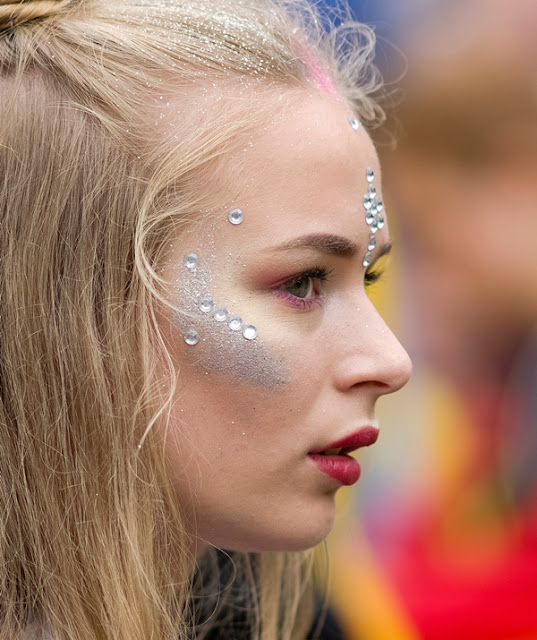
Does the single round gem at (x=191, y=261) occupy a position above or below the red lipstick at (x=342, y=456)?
above

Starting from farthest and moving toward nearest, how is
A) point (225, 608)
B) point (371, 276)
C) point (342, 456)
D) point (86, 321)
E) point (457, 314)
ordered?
1. point (457, 314)
2. point (225, 608)
3. point (371, 276)
4. point (342, 456)
5. point (86, 321)

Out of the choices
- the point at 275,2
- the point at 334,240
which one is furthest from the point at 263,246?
the point at 275,2

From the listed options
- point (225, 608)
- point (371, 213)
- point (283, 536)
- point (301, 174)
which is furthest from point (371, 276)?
point (225, 608)

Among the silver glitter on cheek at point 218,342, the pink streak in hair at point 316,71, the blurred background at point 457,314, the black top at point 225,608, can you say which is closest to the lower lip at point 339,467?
the silver glitter on cheek at point 218,342

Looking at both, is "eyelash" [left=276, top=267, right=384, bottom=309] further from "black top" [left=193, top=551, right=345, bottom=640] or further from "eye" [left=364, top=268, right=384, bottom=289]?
"black top" [left=193, top=551, right=345, bottom=640]

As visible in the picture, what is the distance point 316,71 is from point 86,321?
1.63 ft

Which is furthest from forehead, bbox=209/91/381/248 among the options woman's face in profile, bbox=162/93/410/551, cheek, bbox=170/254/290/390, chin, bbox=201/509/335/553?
chin, bbox=201/509/335/553

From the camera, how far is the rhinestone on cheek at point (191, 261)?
0.98 m

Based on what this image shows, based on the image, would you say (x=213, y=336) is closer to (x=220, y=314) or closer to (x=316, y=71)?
(x=220, y=314)

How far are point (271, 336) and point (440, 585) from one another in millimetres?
1280

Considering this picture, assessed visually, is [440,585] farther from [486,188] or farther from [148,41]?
[148,41]

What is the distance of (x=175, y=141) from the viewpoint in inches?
38.5

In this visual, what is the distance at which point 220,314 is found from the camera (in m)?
0.97

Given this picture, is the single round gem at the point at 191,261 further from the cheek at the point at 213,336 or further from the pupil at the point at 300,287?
the pupil at the point at 300,287
